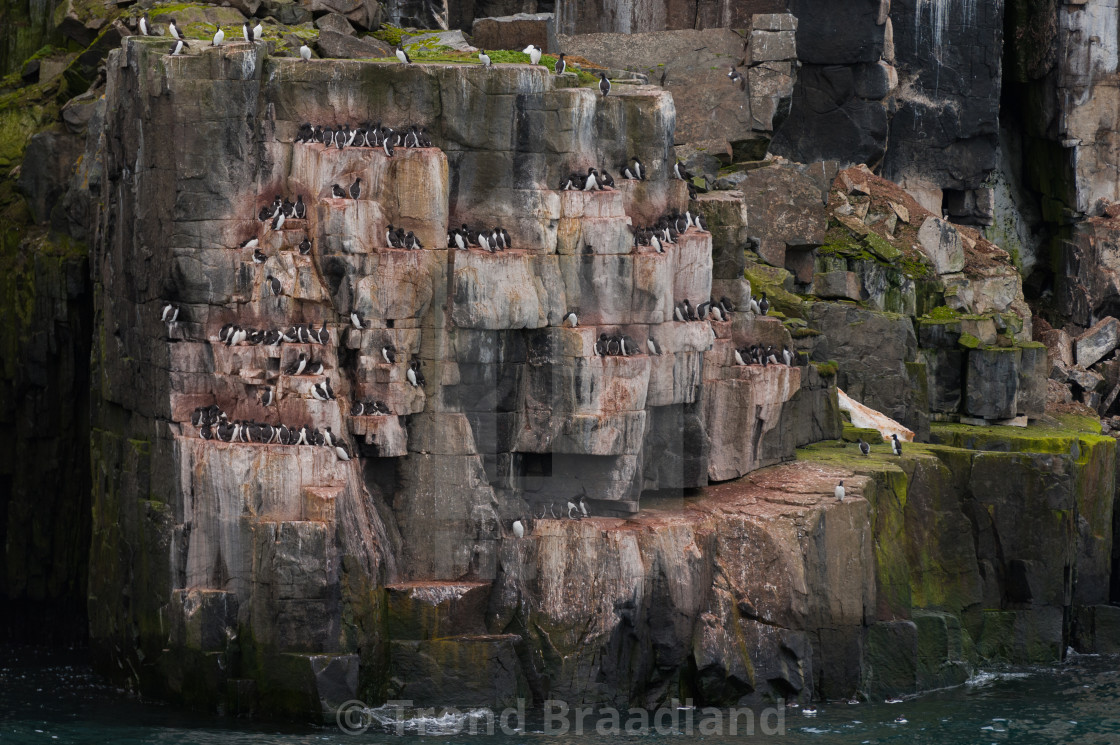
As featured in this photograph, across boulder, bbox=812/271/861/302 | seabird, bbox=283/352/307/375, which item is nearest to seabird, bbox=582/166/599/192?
seabird, bbox=283/352/307/375

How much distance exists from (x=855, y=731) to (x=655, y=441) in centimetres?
822

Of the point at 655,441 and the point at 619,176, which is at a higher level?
the point at 619,176

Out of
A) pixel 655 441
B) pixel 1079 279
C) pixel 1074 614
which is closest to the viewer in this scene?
pixel 655 441

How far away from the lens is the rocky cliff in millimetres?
47500

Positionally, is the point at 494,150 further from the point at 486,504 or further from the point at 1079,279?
the point at 1079,279

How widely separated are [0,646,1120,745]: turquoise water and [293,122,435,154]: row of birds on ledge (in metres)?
12.5

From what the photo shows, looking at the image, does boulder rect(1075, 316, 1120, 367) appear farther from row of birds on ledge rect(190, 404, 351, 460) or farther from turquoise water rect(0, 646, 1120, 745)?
row of birds on ledge rect(190, 404, 351, 460)

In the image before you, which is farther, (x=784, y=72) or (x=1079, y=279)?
(x=1079, y=279)

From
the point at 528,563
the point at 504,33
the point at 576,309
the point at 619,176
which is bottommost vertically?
the point at 528,563

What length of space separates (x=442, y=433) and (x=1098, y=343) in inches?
1127

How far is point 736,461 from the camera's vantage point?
176 feet

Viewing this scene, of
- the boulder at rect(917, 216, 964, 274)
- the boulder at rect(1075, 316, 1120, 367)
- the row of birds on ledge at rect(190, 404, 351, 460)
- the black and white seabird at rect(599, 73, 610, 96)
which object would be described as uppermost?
the black and white seabird at rect(599, 73, 610, 96)

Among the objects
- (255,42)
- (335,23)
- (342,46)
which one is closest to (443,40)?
(335,23)

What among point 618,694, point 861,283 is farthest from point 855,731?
A: point 861,283
